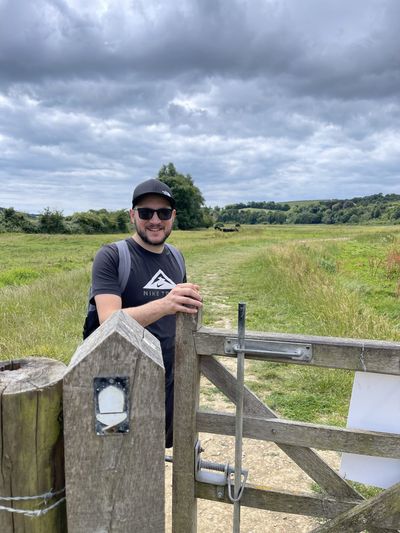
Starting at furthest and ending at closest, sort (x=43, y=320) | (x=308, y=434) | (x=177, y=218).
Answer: (x=177, y=218) < (x=43, y=320) < (x=308, y=434)

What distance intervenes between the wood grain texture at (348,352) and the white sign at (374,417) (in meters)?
0.07

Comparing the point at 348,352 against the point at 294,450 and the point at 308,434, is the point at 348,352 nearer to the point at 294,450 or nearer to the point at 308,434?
the point at 308,434

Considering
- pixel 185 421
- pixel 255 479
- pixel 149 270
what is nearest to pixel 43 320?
pixel 255 479

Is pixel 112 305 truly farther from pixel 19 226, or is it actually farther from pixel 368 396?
pixel 19 226

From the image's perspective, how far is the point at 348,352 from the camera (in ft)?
6.19

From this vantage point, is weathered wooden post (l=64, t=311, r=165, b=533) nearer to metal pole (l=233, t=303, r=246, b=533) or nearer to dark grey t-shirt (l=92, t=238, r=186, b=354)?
metal pole (l=233, t=303, r=246, b=533)

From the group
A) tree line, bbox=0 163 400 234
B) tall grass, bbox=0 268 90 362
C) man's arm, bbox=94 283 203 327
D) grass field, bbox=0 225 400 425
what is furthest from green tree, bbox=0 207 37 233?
man's arm, bbox=94 283 203 327

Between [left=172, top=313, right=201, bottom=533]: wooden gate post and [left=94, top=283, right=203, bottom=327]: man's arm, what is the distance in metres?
0.06

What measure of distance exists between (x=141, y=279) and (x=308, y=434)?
4.38 ft

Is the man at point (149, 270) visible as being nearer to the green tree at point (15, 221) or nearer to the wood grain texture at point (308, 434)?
the wood grain texture at point (308, 434)

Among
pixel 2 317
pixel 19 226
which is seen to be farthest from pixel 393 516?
pixel 19 226

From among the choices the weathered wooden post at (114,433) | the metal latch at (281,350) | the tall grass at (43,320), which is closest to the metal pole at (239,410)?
the metal latch at (281,350)

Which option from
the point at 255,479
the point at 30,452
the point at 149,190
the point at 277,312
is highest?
the point at 149,190

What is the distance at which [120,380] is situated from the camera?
1.29 m
